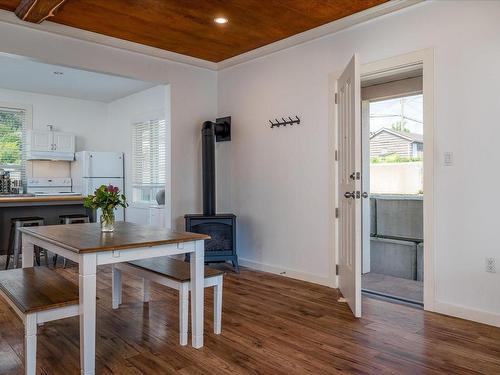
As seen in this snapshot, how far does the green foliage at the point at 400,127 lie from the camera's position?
18.2 feet

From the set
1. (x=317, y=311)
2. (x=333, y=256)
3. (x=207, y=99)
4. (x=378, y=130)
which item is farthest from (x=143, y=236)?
(x=378, y=130)

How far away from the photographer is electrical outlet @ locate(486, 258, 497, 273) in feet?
9.63

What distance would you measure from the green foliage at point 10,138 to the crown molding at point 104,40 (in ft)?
13.0

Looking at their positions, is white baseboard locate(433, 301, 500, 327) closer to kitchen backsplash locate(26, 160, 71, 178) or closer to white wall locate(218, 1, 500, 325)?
white wall locate(218, 1, 500, 325)

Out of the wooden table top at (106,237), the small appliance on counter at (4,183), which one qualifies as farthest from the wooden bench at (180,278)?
the small appliance on counter at (4,183)

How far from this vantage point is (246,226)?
5.02 m

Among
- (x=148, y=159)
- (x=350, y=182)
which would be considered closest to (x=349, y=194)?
(x=350, y=182)

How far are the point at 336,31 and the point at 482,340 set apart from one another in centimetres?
294

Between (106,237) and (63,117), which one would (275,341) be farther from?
(63,117)

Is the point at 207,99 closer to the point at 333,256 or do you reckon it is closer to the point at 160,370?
the point at 333,256

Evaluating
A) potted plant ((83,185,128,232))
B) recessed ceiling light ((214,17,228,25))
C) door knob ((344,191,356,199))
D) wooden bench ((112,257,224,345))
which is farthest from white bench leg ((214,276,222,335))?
recessed ceiling light ((214,17,228,25))

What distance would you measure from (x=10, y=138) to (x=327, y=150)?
5.96 meters

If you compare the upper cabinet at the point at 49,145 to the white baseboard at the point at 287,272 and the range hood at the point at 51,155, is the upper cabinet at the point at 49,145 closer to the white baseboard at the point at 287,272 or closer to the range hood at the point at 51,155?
the range hood at the point at 51,155

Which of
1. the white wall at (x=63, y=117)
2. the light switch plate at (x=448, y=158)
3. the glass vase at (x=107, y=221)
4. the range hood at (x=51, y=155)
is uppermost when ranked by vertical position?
the white wall at (x=63, y=117)
